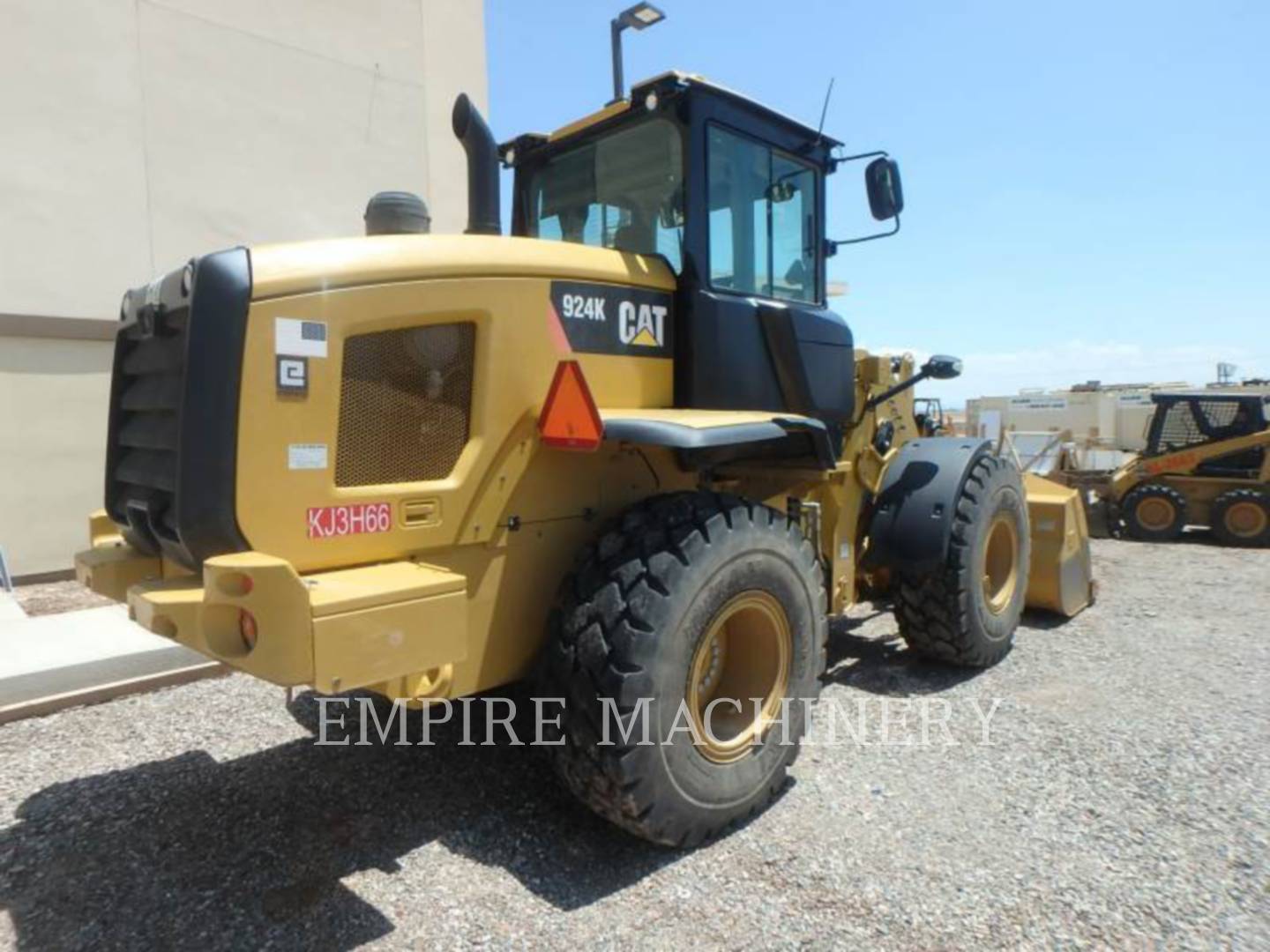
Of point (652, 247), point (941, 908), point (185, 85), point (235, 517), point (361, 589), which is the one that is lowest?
point (941, 908)

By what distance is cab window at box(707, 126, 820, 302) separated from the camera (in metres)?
3.65

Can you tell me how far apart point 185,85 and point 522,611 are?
790cm

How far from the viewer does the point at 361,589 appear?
2.33 m

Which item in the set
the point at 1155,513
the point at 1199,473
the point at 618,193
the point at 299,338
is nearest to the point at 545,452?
the point at 299,338

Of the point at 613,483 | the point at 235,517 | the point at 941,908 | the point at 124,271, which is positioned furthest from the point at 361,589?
the point at 124,271

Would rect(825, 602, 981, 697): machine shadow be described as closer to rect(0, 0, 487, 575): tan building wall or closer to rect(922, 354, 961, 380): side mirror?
rect(922, 354, 961, 380): side mirror

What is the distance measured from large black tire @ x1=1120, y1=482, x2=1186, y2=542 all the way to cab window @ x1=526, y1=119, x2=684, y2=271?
391 inches

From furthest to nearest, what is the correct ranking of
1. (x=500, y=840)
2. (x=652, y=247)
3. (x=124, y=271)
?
(x=124, y=271) → (x=652, y=247) → (x=500, y=840)

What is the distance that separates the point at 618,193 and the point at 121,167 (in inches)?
254

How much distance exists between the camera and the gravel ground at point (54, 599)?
→ 650 cm

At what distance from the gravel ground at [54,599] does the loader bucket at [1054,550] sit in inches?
263

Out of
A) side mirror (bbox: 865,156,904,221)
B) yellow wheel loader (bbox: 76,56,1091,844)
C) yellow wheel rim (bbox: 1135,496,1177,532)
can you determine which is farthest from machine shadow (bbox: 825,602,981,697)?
yellow wheel rim (bbox: 1135,496,1177,532)

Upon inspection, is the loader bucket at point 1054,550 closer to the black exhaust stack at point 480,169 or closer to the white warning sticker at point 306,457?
the black exhaust stack at point 480,169

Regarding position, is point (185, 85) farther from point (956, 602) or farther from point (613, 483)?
point (956, 602)
